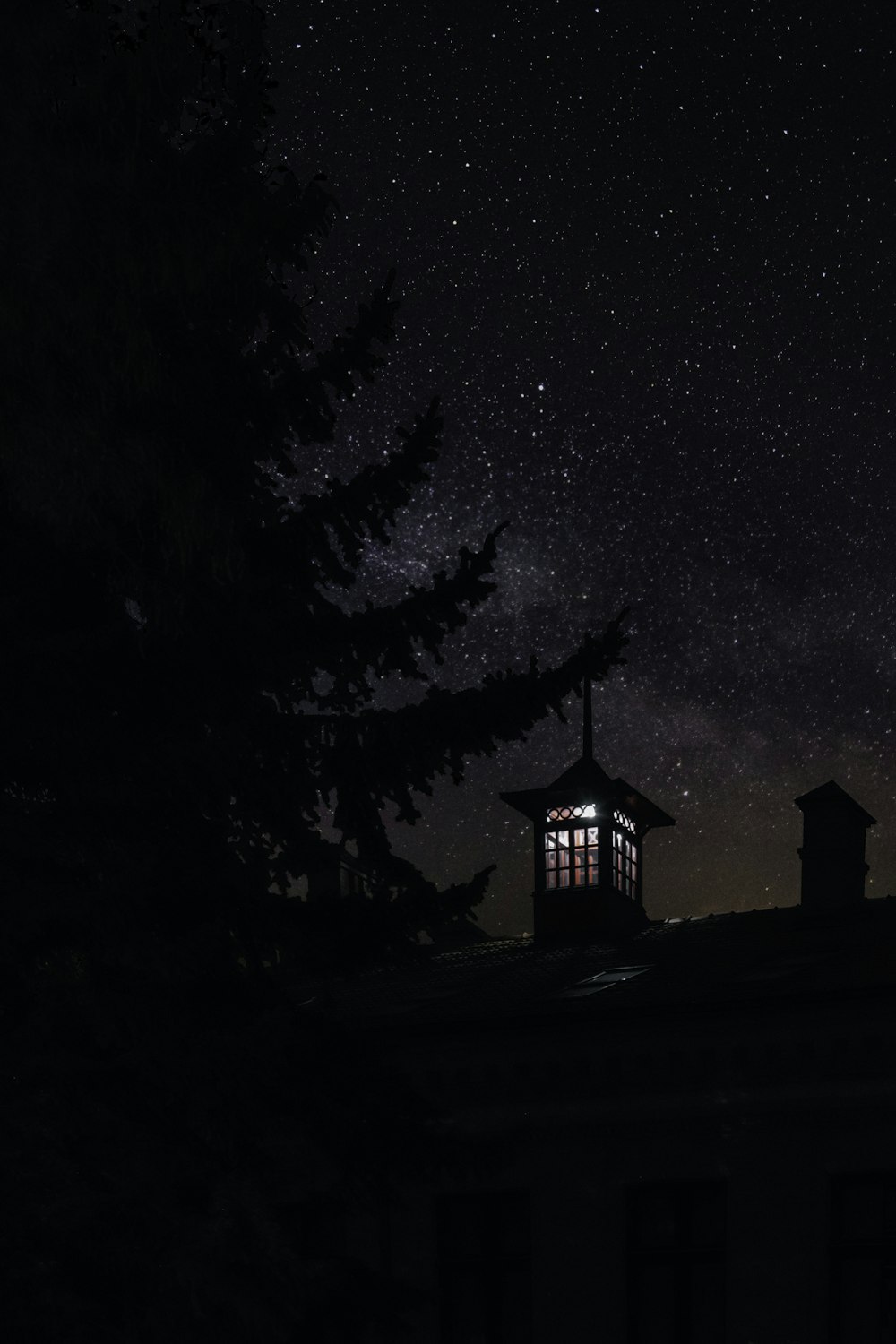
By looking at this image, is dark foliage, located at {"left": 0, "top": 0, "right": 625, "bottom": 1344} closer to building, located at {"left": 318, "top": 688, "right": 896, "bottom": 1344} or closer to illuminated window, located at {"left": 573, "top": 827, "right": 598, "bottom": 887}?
building, located at {"left": 318, "top": 688, "right": 896, "bottom": 1344}

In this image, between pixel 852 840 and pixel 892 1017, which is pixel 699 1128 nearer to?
pixel 892 1017

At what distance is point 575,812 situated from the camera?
28328 millimetres

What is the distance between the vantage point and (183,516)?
482 inches

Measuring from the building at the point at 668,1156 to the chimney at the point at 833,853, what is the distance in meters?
2.65

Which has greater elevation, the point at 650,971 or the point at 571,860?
the point at 571,860

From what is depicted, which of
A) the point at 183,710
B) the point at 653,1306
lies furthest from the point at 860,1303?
the point at 183,710

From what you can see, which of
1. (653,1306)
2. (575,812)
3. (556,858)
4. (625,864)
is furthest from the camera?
(575,812)

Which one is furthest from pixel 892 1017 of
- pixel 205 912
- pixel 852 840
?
pixel 205 912

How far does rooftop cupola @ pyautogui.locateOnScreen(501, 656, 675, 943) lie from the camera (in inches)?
1065

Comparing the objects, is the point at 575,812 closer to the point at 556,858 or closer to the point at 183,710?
the point at 556,858

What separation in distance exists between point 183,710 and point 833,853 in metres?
13.9

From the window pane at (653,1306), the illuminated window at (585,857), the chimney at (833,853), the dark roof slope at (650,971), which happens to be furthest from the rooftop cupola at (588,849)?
the window pane at (653,1306)

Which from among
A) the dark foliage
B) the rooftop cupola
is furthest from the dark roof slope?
the dark foliage

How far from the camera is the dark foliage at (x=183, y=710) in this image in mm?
11844
